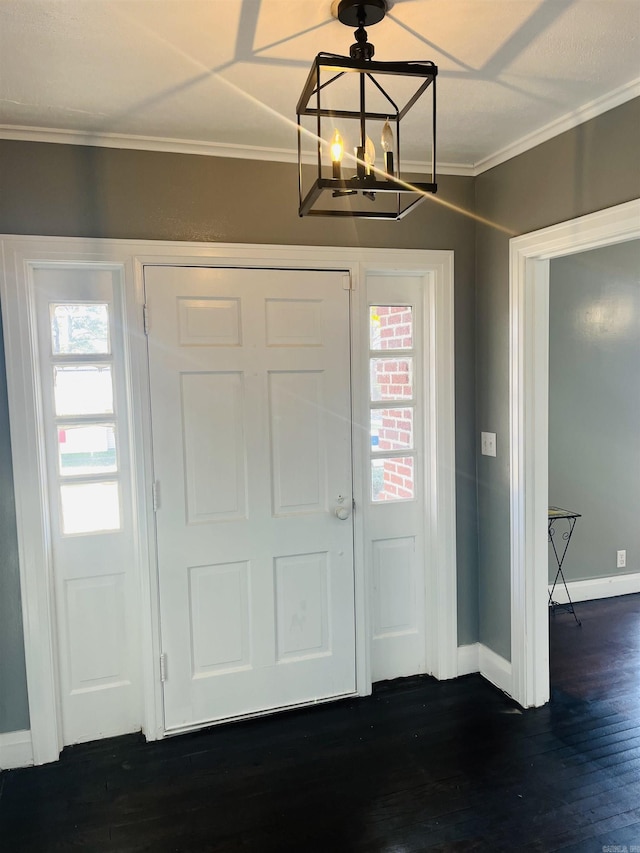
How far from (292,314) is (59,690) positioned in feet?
6.23

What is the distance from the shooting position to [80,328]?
8.04 feet

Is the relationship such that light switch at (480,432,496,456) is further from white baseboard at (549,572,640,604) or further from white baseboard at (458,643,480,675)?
Result: white baseboard at (549,572,640,604)

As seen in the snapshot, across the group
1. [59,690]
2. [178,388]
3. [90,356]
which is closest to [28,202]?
[90,356]

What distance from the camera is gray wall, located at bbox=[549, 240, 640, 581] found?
3785 mm

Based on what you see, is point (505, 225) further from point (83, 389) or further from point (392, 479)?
point (83, 389)

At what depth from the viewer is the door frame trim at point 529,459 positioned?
258 cm

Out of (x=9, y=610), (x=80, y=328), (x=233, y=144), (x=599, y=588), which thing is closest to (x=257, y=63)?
(x=233, y=144)

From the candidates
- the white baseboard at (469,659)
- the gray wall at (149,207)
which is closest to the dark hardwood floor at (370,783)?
the white baseboard at (469,659)

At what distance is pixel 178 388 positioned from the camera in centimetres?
252

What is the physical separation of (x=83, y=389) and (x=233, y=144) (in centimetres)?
121

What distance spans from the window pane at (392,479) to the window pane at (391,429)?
71mm

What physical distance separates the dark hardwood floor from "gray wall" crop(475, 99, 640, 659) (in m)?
0.50

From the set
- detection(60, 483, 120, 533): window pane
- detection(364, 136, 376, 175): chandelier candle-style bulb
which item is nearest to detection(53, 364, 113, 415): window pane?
detection(60, 483, 120, 533): window pane

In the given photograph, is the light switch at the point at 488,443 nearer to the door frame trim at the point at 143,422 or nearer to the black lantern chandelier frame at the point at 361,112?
the door frame trim at the point at 143,422
